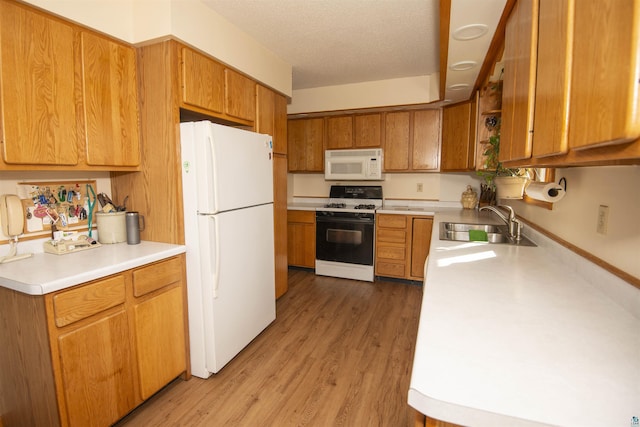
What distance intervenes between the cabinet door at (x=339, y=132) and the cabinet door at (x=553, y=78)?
9.85 feet

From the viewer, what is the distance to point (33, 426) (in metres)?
1.49

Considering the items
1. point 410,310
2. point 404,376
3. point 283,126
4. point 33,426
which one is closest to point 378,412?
point 404,376

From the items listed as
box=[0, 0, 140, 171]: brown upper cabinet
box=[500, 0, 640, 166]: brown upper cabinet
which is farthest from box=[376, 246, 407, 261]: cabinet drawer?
box=[0, 0, 140, 171]: brown upper cabinet

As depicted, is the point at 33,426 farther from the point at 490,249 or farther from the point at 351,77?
the point at 351,77

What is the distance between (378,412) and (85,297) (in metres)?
1.61

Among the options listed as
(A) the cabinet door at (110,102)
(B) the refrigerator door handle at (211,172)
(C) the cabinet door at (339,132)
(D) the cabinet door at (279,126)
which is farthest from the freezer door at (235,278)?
(C) the cabinet door at (339,132)

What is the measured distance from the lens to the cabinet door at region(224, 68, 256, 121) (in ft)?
7.66

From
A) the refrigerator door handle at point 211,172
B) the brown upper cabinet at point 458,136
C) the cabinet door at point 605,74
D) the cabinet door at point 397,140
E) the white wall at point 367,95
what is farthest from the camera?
the cabinet door at point 397,140

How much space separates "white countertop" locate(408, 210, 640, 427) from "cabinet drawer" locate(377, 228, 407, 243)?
2.29 meters

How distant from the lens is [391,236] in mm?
3771

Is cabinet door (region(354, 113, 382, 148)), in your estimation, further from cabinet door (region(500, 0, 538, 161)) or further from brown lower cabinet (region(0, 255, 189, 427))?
brown lower cabinet (region(0, 255, 189, 427))

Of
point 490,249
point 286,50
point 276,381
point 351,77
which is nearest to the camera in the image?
point 490,249

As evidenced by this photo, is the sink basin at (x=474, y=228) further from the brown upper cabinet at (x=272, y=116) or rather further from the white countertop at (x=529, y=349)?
the brown upper cabinet at (x=272, y=116)

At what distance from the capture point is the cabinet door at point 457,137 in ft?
10.8
